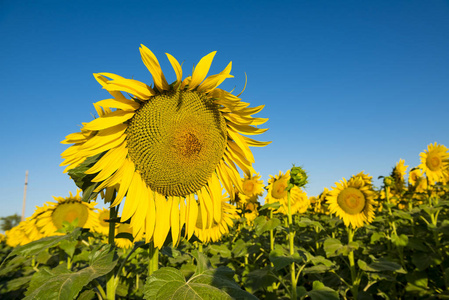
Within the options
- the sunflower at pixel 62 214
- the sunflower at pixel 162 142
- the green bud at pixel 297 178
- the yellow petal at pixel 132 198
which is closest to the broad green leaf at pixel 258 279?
the green bud at pixel 297 178

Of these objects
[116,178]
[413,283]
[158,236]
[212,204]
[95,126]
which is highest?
[95,126]

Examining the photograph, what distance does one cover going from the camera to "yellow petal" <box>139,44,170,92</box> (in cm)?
132

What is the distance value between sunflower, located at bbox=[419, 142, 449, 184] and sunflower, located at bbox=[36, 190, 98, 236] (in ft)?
23.2

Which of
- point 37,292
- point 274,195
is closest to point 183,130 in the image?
point 37,292

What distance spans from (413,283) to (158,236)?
477cm

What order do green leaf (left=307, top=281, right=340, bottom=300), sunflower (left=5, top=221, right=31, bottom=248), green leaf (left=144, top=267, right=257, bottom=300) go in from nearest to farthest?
green leaf (left=144, top=267, right=257, bottom=300) → green leaf (left=307, top=281, right=340, bottom=300) → sunflower (left=5, top=221, right=31, bottom=248)

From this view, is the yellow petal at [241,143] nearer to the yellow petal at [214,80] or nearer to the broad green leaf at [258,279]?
the yellow petal at [214,80]

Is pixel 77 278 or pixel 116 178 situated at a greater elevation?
pixel 116 178

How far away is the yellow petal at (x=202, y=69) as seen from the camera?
4.61ft

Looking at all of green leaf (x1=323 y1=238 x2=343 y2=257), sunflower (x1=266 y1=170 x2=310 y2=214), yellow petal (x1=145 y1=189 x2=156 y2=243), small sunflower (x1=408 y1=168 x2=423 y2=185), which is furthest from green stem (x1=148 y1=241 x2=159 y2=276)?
small sunflower (x1=408 y1=168 x2=423 y2=185)

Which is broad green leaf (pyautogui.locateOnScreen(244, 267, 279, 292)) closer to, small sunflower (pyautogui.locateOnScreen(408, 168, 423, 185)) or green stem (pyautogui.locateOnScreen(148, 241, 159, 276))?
green stem (pyautogui.locateOnScreen(148, 241, 159, 276))

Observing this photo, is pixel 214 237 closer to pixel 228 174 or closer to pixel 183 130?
pixel 228 174

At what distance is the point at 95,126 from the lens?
52.6 inches

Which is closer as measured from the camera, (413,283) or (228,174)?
(228,174)
